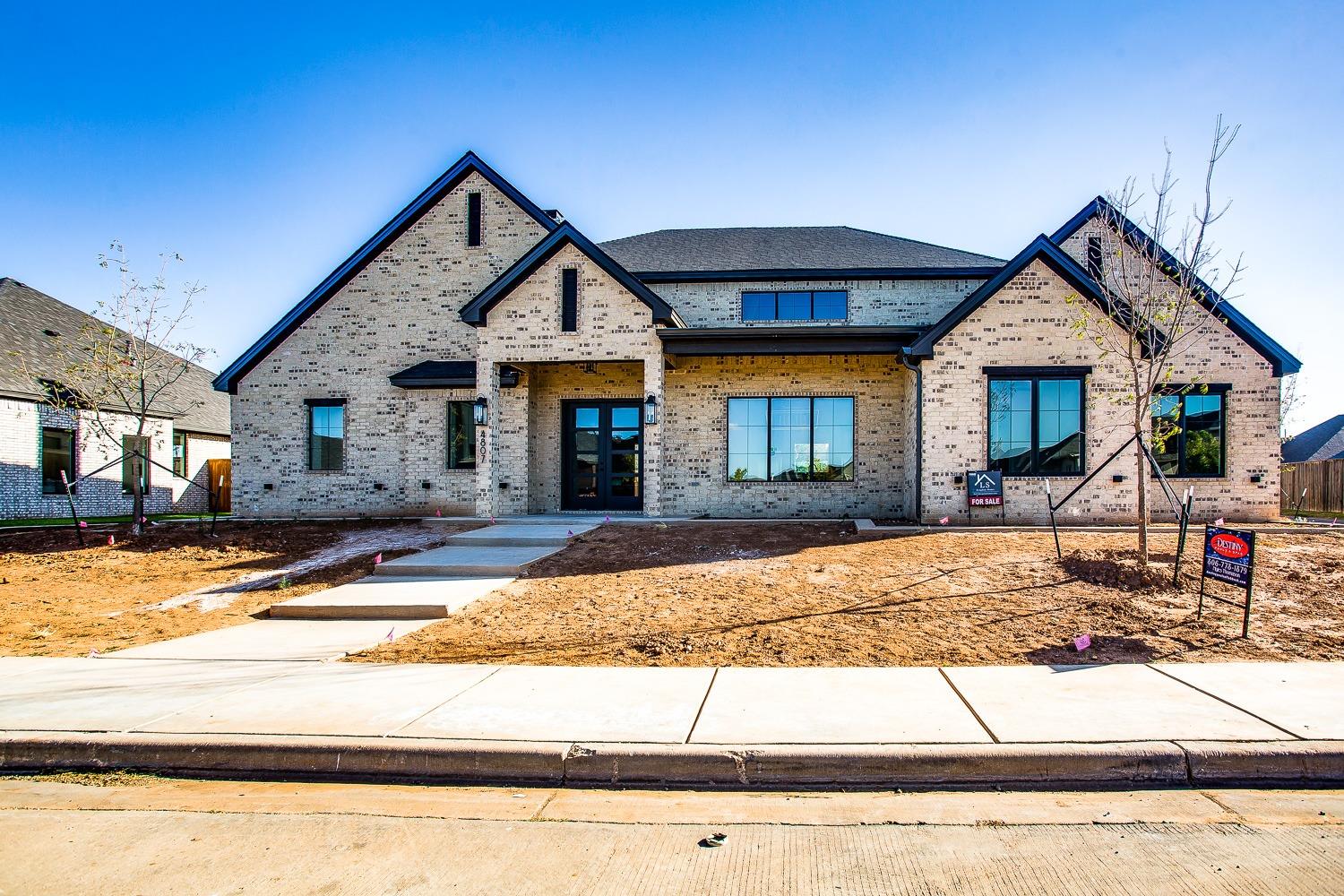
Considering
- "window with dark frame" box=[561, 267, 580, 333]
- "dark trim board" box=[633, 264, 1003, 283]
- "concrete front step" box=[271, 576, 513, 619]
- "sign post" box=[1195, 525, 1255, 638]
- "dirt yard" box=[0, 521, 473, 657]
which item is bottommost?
"dirt yard" box=[0, 521, 473, 657]

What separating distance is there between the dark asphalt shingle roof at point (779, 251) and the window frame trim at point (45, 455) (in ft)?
52.2

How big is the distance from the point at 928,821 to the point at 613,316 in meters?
12.3

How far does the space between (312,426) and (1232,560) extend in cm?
1789

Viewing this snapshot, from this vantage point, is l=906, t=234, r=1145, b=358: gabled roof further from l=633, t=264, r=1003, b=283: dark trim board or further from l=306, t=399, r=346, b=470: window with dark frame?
l=306, t=399, r=346, b=470: window with dark frame

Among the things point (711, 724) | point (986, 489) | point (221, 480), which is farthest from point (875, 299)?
point (221, 480)

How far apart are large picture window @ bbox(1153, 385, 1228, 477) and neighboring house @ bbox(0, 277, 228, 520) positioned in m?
21.3

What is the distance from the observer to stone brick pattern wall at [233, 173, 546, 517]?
56.9 ft

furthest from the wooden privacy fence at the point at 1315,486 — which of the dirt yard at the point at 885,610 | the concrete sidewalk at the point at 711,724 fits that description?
the concrete sidewalk at the point at 711,724

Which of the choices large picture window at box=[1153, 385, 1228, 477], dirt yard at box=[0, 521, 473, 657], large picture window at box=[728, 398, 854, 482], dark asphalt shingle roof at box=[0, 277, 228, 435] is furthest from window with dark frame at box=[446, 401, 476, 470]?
large picture window at box=[1153, 385, 1228, 477]

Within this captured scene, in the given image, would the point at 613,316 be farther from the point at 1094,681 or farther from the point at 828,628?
the point at 1094,681

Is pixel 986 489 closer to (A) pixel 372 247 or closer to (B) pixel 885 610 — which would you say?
(B) pixel 885 610

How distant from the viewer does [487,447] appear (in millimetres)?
15000

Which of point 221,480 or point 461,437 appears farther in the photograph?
point 221,480

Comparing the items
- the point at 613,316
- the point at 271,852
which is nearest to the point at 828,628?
the point at 271,852
